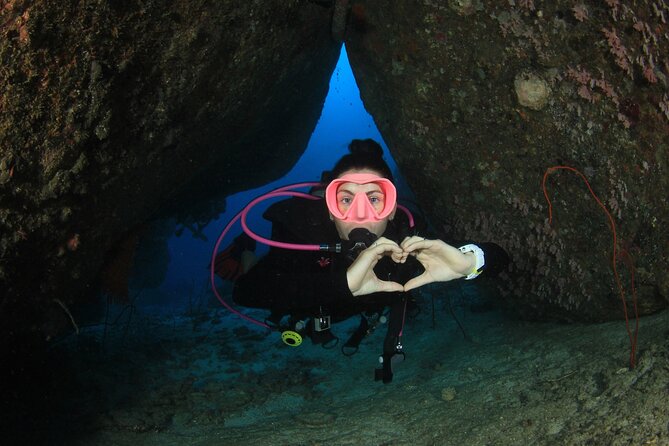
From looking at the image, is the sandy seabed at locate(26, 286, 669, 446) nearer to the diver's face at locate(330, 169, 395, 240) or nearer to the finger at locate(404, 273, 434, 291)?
the finger at locate(404, 273, 434, 291)

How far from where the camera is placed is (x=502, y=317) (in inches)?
196

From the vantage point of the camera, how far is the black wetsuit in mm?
3051

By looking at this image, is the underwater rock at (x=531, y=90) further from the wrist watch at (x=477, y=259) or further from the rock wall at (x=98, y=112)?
the rock wall at (x=98, y=112)

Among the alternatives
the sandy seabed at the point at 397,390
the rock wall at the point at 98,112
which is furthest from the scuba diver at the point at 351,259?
the rock wall at the point at 98,112

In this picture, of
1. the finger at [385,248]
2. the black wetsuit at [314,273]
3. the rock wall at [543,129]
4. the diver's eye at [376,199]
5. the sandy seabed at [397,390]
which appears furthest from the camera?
the diver's eye at [376,199]

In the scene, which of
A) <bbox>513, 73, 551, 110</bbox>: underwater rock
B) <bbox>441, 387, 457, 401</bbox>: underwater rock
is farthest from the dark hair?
<bbox>441, 387, 457, 401</bbox>: underwater rock

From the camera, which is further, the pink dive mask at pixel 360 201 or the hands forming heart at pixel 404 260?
the pink dive mask at pixel 360 201

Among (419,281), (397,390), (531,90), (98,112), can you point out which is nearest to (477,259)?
(419,281)

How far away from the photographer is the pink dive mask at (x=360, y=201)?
10.6ft

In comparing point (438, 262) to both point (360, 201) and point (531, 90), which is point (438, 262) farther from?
point (531, 90)

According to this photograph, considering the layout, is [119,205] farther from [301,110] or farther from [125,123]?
[301,110]

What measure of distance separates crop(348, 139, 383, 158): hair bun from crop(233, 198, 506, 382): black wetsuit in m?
0.60

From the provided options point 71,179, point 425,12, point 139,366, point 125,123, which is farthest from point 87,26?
point 139,366

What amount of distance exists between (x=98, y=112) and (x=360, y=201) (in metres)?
1.88
